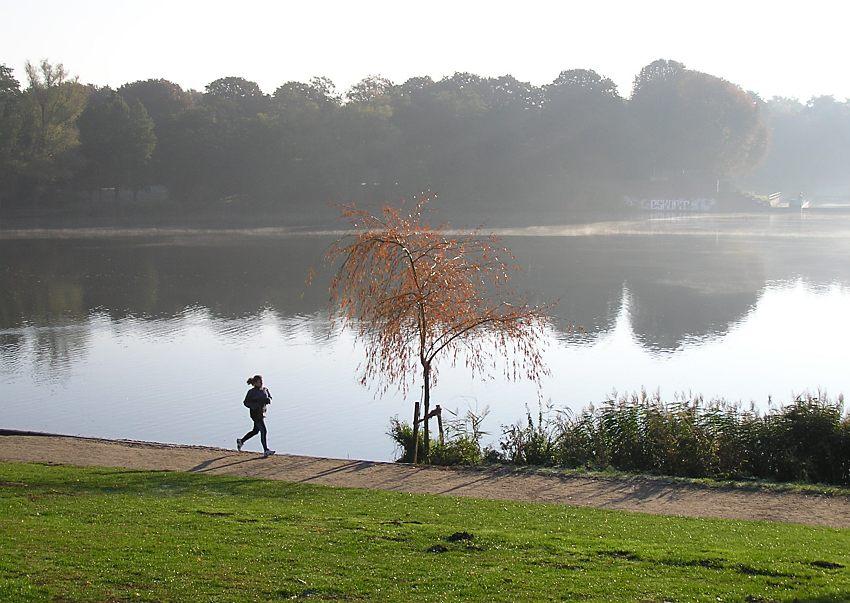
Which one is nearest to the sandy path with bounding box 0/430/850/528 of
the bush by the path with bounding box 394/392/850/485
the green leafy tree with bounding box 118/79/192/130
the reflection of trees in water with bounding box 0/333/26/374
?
the bush by the path with bounding box 394/392/850/485

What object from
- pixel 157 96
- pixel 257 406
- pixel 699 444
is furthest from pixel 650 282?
pixel 157 96

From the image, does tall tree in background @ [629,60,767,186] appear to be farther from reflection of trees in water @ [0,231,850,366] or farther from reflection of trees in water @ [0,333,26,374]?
reflection of trees in water @ [0,333,26,374]

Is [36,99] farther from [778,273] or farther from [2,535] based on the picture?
[2,535]

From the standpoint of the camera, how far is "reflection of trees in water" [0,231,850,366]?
1585 inches

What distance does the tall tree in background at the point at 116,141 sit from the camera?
93875 millimetres

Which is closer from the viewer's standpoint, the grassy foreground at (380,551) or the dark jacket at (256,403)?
the grassy foreground at (380,551)

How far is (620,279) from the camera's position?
2130 inches

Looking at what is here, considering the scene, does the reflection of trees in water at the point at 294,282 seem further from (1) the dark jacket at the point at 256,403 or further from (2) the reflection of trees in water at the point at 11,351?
(1) the dark jacket at the point at 256,403

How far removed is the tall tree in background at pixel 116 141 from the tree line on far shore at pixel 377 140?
0.50 feet

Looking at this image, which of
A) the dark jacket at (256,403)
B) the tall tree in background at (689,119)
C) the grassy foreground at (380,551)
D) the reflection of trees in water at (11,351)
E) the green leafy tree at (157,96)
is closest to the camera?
the grassy foreground at (380,551)

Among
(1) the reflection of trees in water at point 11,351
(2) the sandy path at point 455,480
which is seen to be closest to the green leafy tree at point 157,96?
(1) the reflection of trees in water at point 11,351

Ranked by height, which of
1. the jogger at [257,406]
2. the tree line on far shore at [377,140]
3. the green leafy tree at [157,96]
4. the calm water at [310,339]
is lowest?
the calm water at [310,339]

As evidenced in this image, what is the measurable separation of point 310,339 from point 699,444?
778 inches

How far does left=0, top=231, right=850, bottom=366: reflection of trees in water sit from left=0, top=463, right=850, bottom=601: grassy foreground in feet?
67.2
